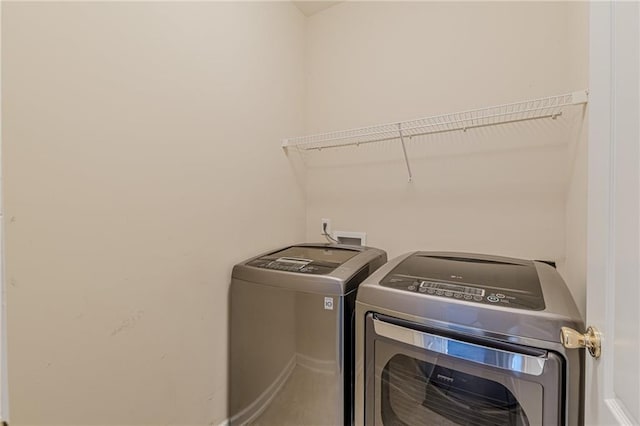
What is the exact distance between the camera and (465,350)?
85cm

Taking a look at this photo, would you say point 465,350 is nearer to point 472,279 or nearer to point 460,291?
point 460,291

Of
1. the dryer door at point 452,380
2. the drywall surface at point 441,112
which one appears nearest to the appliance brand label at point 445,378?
the dryer door at point 452,380

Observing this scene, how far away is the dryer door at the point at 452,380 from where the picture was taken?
2.53 feet

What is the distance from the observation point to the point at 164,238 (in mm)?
1143

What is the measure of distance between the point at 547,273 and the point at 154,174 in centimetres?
150

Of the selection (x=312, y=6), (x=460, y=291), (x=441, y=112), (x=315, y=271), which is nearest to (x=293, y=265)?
(x=315, y=271)

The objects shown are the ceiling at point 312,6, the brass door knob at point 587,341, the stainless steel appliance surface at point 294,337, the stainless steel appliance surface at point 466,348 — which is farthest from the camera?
the ceiling at point 312,6

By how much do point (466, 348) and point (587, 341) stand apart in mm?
291

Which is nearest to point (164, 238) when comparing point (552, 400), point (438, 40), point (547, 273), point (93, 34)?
point (93, 34)

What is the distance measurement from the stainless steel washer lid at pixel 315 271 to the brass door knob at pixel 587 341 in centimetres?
66

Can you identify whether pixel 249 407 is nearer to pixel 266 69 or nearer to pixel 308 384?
pixel 308 384

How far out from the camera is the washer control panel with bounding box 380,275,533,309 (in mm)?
858

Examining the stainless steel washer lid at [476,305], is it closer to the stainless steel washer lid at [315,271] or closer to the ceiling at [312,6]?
the stainless steel washer lid at [315,271]

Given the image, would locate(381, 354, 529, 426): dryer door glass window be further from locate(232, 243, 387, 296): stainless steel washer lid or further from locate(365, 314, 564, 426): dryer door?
locate(232, 243, 387, 296): stainless steel washer lid
